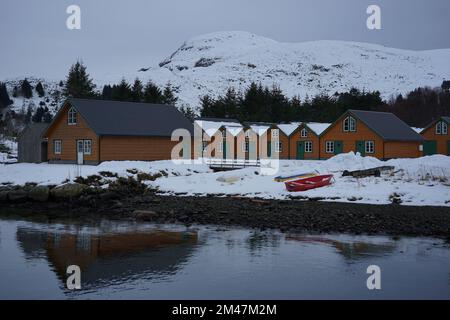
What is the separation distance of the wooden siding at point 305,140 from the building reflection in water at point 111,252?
112 ft

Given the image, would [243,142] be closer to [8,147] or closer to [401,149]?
[401,149]


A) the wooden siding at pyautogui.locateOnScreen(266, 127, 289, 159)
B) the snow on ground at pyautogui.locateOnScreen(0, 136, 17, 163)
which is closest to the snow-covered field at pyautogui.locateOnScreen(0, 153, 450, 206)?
the wooden siding at pyautogui.locateOnScreen(266, 127, 289, 159)

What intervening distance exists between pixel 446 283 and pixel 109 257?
9.77 metres

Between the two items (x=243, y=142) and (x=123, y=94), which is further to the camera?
(x=123, y=94)

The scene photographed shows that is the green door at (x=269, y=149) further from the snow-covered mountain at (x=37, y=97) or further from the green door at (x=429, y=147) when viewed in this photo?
the snow-covered mountain at (x=37, y=97)

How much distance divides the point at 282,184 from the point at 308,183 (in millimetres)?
2184

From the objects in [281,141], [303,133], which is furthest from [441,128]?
[281,141]

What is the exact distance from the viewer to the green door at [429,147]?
→ 5622cm

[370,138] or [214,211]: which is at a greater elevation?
[370,138]

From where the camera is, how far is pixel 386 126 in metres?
52.5

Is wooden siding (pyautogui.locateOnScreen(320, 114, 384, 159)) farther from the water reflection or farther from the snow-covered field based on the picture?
the water reflection

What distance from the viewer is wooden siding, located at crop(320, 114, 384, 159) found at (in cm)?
4988

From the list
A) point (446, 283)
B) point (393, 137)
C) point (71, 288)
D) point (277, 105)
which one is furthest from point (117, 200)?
point (277, 105)
